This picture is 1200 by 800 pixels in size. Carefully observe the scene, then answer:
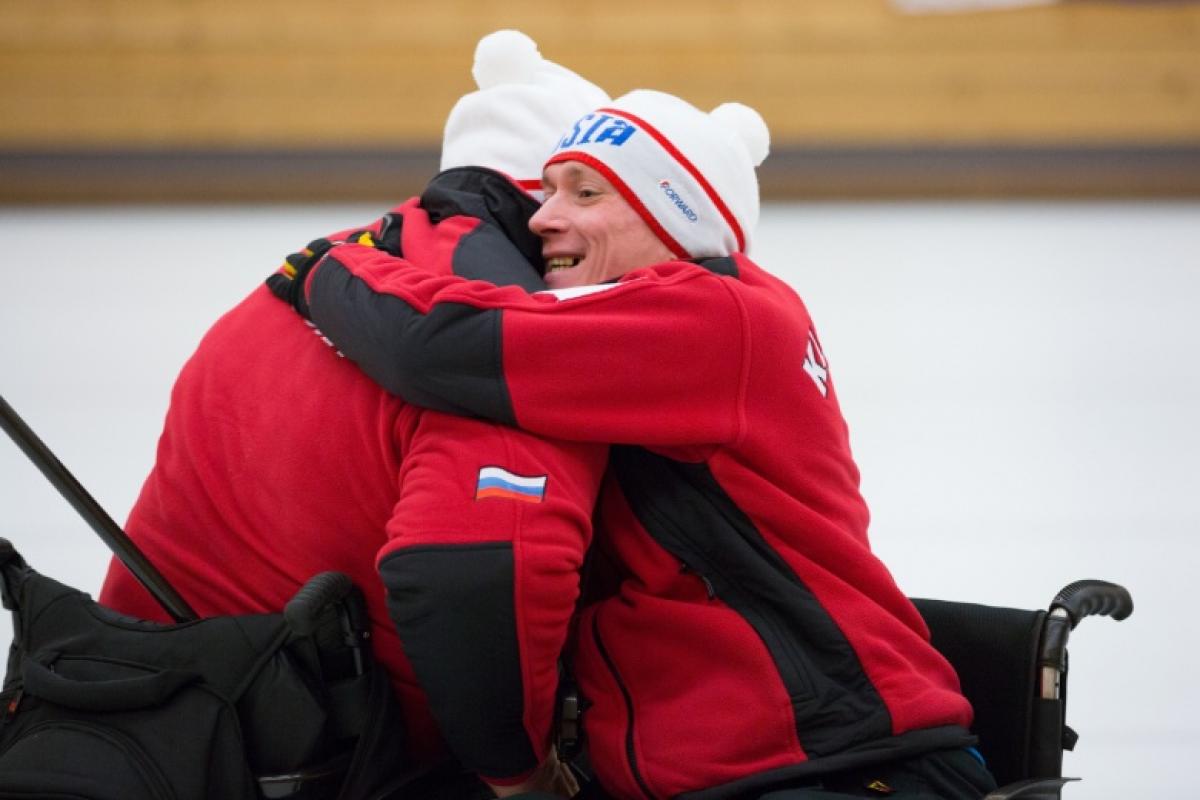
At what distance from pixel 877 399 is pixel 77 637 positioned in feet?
8.63

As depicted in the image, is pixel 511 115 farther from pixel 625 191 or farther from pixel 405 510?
pixel 405 510

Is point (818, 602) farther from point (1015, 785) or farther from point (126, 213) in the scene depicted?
point (126, 213)

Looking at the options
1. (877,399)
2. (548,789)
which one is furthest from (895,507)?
(548,789)

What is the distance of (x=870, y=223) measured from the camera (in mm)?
5438

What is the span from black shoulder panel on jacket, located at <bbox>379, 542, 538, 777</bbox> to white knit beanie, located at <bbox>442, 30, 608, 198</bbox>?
1.86 feet

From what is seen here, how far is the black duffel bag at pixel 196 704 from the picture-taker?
3.78 ft

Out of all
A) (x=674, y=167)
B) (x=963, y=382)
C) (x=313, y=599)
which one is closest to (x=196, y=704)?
(x=313, y=599)

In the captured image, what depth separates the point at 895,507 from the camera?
9.78 feet

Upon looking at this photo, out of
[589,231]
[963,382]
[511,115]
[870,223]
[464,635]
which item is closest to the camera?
[464,635]

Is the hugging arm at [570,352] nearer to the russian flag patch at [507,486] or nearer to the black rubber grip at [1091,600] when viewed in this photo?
the russian flag patch at [507,486]

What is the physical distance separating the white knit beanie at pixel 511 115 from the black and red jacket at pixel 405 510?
0.07 m

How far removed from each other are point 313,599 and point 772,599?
0.43 meters

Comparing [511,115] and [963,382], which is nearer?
[511,115]

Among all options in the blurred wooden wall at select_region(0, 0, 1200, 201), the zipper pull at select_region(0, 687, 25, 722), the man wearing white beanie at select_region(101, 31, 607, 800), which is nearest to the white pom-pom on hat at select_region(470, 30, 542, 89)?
the man wearing white beanie at select_region(101, 31, 607, 800)
